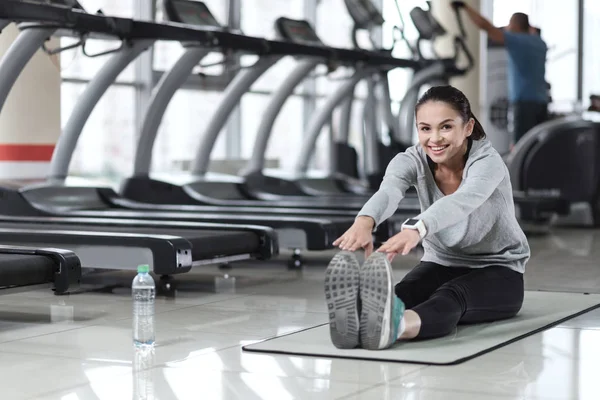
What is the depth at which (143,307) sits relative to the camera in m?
3.26

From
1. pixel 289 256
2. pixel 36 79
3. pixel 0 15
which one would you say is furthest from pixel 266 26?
pixel 0 15

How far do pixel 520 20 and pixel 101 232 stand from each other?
202 inches

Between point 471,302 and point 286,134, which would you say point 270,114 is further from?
point 471,302

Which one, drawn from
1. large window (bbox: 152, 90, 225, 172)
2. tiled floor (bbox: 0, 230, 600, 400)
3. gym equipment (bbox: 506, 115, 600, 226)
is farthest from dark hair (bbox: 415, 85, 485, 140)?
large window (bbox: 152, 90, 225, 172)

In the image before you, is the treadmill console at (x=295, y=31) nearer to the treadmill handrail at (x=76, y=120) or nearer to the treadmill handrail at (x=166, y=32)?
the treadmill handrail at (x=166, y=32)

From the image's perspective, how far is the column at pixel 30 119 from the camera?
7133mm

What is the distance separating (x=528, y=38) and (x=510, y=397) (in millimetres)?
6499

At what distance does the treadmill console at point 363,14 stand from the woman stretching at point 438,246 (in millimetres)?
5001

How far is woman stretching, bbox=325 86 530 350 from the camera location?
2.84 metres

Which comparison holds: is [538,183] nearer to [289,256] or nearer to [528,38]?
[528,38]

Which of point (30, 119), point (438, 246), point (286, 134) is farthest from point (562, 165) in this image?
point (438, 246)

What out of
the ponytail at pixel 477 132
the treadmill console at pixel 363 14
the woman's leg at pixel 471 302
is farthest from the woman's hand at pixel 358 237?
the treadmill console at pixel 363 14

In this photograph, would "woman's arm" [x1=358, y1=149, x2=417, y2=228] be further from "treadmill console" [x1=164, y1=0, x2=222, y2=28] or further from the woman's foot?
"treadmill console" [x1=164, y1=0, x2=222, y2=28]

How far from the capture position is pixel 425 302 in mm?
3156
